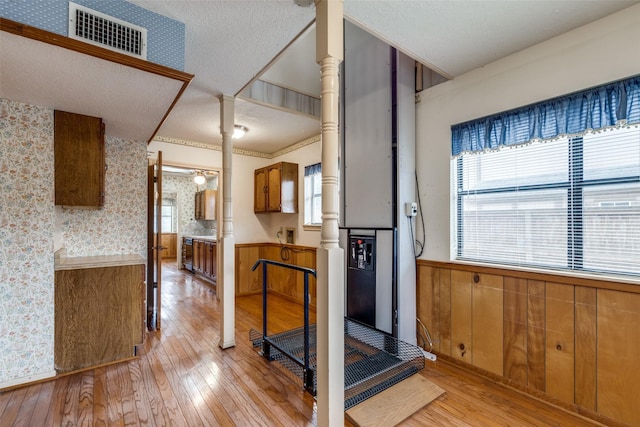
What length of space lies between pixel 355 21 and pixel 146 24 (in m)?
1.31

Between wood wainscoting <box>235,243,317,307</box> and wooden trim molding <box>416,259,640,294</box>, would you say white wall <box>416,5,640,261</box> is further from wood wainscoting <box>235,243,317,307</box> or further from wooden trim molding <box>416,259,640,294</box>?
wood wainscoting <box>235,243,317,307</box>

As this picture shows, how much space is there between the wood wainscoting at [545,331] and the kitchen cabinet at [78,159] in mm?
3147

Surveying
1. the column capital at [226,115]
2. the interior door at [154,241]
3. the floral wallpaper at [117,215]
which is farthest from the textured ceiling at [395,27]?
the interior door at [154,241]

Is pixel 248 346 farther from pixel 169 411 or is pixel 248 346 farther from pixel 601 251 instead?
pixel 601 251

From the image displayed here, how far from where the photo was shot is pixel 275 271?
5152 millimetres

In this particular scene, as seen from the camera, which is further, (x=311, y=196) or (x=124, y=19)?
(x=311, y=196)

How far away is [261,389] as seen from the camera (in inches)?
84.9

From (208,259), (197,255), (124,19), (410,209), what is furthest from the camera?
(197,255)

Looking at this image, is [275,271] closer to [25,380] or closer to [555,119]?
[25,380]

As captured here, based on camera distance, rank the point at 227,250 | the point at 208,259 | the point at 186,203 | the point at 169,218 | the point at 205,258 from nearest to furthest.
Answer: the point at 227,250 → the point at 208,259 → the point at 205,258 → the point at 186,203 → the point at 169,218

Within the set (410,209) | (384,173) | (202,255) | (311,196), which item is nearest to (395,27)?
(384,173)

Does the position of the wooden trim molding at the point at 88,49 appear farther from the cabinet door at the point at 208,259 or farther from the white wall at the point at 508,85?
the cabinet door at the point at 208,259

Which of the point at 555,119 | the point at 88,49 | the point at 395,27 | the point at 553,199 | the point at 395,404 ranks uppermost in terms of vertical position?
the point at 395,27

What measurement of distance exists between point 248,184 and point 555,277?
4431mm
